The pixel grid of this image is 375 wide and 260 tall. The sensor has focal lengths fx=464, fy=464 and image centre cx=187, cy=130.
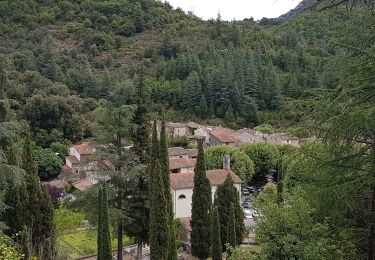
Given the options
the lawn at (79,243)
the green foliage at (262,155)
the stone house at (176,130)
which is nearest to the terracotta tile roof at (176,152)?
the green foliage at (262,155)

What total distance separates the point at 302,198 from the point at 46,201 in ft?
43.7

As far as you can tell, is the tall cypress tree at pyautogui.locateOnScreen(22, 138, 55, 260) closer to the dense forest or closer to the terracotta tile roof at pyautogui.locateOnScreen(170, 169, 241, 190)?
the dense forest

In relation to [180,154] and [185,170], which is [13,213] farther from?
[180,154]

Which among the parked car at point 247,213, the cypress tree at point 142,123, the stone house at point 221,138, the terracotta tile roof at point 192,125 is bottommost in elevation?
the parked car at point 247,213

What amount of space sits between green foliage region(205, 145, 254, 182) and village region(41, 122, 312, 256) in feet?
3.53

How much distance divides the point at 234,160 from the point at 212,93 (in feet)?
93.5

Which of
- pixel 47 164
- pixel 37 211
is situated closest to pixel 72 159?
pixel 47 164

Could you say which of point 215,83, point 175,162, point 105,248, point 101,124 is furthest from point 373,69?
point 215,83

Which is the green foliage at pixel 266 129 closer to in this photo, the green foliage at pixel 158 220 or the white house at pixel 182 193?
the white house at pixel 182 193

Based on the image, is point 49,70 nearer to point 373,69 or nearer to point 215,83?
point 215,83

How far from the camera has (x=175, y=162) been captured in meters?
46.1

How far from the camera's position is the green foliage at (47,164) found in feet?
153

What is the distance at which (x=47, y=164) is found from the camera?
46625 millimetres

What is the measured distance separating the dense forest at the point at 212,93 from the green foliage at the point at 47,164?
0.38 feet
